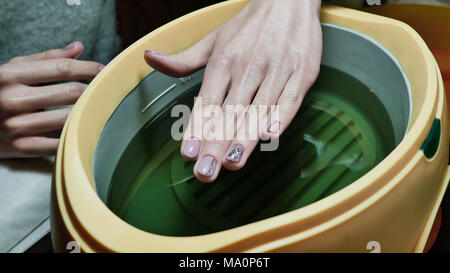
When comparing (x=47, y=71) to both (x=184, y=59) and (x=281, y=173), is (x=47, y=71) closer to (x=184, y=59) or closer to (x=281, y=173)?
(x=184, y=59)

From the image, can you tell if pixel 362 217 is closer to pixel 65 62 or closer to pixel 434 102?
pixel 434 102

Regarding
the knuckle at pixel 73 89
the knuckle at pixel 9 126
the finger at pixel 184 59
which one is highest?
the finger at pixel 184 59

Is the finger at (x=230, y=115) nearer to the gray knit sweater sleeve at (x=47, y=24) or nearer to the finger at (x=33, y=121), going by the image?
the finger at (x=33, y=121)

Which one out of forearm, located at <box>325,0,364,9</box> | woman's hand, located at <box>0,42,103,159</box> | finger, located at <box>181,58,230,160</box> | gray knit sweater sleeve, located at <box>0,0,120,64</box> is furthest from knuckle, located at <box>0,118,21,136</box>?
forearm, located at <box>325,0,364,9</box>

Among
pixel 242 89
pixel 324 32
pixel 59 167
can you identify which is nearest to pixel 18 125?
pixel 59 167

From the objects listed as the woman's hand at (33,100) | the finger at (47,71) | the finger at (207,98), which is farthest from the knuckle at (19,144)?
the finger at (207,98)

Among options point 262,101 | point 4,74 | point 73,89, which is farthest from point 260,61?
point 4,74

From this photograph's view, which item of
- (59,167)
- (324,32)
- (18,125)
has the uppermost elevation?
(324,32)

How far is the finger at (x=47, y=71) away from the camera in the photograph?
0.70 metres

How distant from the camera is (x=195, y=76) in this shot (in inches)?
27.4

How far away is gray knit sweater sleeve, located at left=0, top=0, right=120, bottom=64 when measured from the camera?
792 mm

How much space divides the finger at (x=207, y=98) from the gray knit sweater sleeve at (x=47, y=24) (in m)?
0.37

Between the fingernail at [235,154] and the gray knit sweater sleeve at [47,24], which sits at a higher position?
the fingernail at [235,154]
